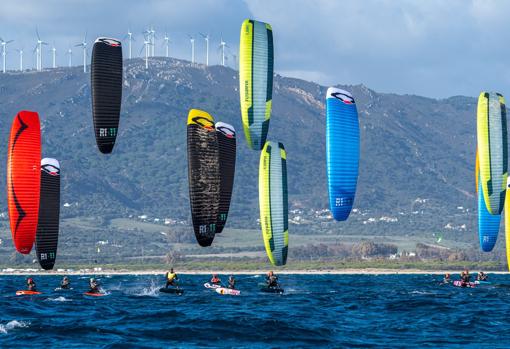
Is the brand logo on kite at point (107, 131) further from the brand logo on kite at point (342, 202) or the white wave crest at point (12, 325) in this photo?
the brand logo on kite at point (342, 202)

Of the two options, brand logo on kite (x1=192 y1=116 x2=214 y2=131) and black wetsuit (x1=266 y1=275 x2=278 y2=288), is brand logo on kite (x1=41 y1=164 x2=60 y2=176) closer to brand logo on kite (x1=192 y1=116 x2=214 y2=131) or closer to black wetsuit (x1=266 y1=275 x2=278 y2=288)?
brand logo on kite (x1=192 y1=116 x2=214 y2=131)

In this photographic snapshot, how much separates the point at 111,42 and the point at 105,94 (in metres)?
3.91

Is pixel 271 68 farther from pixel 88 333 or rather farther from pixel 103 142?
pixel 88 333

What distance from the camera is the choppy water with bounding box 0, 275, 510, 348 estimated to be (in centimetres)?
6309

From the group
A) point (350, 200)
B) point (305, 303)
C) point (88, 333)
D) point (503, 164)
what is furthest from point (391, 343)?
point (503, 164)

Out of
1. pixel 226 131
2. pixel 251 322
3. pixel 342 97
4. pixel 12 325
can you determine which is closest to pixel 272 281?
pixel 226 131

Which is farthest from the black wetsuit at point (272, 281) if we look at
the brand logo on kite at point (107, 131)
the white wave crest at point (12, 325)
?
the white wave crest at point (12, 325)

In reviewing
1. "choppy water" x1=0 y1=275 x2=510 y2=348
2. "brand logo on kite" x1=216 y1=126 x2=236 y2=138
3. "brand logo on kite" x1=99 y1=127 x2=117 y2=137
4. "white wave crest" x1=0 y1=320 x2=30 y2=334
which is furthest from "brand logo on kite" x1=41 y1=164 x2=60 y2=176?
"white wave crest" x1=0 y1=320 x2=30 y2=334

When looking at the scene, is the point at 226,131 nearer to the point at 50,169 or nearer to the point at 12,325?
the point at 50,169

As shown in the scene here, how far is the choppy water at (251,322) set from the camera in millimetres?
63094

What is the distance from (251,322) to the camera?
70625 millimetres

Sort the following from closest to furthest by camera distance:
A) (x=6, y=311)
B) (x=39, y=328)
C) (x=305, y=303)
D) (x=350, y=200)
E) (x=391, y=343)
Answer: (x=391, y=343) < (x=39, y=328) < (x=6, y=311) < (x=350, y=200) < (x=305, y=303)

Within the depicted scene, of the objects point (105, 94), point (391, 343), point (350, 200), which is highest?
point (105, 94)

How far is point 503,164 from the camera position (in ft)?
322
